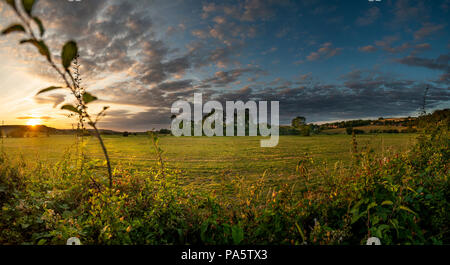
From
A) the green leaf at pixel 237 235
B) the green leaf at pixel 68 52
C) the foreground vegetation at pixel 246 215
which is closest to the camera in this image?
the green leaf at pixel 68 52

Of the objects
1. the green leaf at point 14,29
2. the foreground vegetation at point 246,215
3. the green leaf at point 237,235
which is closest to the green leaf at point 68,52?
the green leaf at point 14,29

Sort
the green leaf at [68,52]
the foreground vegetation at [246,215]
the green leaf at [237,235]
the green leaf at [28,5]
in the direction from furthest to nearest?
the foreground vegetation at [246,215] → the green leaf at [237,235] → the green leaf at [68,52] → the green leaf at [28,5]

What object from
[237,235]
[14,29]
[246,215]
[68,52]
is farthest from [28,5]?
[246,215]

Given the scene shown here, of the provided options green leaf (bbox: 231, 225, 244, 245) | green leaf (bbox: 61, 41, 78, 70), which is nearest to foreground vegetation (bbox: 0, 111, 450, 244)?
green leaf (bbox: 231, 225, 244, 245)

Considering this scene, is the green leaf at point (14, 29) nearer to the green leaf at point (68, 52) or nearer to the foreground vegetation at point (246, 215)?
the green leaf at point (68, 52)

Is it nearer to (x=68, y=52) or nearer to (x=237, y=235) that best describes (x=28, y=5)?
(x=68, y=52)

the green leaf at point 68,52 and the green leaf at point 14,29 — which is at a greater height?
the green leaf at point 14,29

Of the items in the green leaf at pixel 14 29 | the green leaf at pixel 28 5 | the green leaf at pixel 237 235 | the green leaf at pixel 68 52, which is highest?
the green leaf at pixel 28 5

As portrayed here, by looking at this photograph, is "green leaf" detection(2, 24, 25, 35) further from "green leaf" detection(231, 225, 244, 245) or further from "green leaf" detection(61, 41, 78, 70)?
"green leaf" detection(231, 225, 244, 245)
